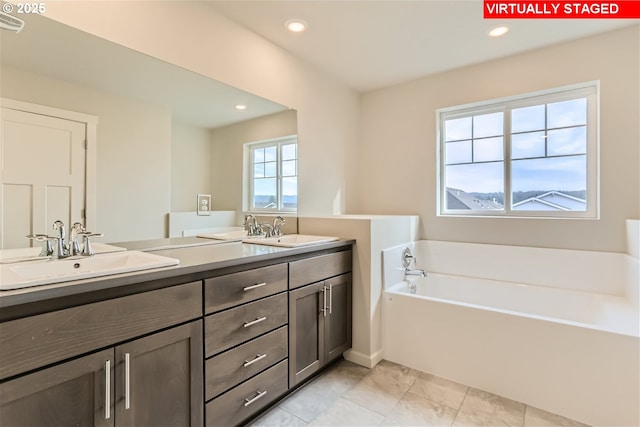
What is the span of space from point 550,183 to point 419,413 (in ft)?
6.78

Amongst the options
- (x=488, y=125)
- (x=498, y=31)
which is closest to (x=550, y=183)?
(x=488, y=125)

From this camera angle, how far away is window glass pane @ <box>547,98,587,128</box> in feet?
7.89

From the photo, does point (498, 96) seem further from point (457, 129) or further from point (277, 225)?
point (277, 225)

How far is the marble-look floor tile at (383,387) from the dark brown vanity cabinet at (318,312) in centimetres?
25

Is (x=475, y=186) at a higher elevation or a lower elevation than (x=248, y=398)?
higher

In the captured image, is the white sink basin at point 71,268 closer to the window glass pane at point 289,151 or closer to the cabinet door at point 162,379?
the cabinet door at point 162,379

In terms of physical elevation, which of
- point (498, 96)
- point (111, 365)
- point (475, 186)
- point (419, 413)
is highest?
point (498, 96)

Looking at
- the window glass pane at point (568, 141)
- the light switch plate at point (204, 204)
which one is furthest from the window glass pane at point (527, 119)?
the light switch plate at point (204, 204)

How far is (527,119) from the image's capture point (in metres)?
2.61

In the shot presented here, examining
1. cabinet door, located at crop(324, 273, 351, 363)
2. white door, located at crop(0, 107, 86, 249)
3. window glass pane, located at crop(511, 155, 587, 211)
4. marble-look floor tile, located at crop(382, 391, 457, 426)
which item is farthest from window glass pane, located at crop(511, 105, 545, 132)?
white door, located at crop(0, 107, 86, 249)

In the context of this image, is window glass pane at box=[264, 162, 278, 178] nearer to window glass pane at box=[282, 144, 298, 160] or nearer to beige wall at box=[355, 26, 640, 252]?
window glass pane at box=[282, 144, 298, 160]

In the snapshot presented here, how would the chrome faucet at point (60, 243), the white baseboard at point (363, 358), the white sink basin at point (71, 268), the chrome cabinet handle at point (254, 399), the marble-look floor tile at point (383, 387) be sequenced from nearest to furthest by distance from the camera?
the white sink basin at point (71, 268), the chrome faucet at point (60, 243), the chrome cabinet handle at point (254, 399), the marble-look floor tile at point (383, 387), the white baseboard at point (363, 358)

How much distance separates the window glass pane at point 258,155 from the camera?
7.54 ft

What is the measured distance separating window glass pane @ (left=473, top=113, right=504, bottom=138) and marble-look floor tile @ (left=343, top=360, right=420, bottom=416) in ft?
6.93
